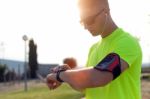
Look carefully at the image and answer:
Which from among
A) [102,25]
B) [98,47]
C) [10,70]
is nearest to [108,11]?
[102,25]

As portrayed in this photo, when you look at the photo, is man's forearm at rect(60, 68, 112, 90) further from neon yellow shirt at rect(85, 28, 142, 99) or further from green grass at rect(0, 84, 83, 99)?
green grass at rect(0, 84, 83, 99)

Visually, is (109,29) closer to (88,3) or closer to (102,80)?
(88,3)

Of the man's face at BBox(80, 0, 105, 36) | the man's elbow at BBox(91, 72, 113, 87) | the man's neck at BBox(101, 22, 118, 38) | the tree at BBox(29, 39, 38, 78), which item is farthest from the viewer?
the tree at BBox(29, 39, 38, 78)

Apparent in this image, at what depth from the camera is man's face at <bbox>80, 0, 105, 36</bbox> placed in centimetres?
330

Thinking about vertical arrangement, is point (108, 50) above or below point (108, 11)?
below

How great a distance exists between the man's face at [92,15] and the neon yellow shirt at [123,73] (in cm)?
17

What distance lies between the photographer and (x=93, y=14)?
129 inches

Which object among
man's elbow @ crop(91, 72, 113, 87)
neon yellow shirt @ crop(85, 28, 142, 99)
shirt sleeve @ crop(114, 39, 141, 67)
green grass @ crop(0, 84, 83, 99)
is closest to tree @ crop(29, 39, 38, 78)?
green grass @ crop(0, 84, 83, 99)

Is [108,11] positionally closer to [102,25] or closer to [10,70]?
[102,25]

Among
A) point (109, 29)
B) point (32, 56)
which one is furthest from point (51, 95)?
point (32, 56)

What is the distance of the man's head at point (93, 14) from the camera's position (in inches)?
130

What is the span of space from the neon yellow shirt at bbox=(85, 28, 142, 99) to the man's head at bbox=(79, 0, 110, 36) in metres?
0.15

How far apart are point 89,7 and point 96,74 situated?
0.41 metres

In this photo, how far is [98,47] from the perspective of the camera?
11.8 feet
